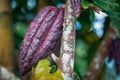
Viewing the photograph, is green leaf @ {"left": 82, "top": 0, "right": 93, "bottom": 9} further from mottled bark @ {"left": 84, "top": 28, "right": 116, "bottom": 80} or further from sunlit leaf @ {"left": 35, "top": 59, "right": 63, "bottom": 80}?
mottled bark @ {"left": 84, "top": 28, "right": 116, "bottom": 80}

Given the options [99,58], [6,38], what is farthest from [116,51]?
[6,38]

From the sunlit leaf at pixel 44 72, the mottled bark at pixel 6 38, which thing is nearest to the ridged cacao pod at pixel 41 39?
the sunlit leaf at pixel 44 72

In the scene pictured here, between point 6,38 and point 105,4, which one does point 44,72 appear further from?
point 6,38

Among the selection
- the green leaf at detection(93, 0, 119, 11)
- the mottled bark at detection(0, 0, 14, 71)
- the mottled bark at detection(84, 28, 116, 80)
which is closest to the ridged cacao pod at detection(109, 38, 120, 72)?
the mottled bark at detection(84, 28, 116, 80)

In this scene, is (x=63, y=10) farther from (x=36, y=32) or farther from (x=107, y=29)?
(x=107, y=29)

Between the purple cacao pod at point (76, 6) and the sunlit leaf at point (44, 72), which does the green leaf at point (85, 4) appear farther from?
the sunlit leaf at point (44, 72)
